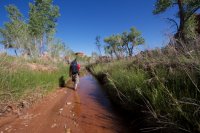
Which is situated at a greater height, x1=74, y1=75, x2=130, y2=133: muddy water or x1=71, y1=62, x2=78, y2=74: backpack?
x1=71, y1=62, x2=78, y2=74: backpack

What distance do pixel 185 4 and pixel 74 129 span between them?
15.2m

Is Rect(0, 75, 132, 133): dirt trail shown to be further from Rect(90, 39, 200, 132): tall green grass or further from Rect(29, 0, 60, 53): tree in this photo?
Rect(29, 0, 60, 53): tree

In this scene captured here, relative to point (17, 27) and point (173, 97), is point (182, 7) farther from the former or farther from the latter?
point (17, 27)

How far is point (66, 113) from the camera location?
5219mm

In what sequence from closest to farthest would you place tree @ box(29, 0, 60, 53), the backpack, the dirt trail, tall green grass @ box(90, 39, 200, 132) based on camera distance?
1. tall green grass @ box(90, 39, 200, 132)
2. the dirt trail
3. the backpack
4. tree @ box(29, 0, 60, 53)

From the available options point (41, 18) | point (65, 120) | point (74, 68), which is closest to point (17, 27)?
point (41, 18)

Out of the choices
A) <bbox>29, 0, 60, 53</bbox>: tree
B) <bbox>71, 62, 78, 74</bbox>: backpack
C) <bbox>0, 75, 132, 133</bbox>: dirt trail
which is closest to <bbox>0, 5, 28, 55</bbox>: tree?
<bbox>29, 0, 60, 53</bbox>: tree

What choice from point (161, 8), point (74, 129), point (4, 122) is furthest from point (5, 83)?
point (161, 8)

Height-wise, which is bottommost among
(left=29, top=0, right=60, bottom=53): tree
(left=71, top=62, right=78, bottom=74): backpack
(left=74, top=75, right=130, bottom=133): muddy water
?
(left=74, top=75, right=130, bottom=133): muddy water

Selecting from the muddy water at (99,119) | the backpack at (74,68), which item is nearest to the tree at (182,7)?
the backpack at (74,68)

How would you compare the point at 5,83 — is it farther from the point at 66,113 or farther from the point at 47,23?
the point at 47,23

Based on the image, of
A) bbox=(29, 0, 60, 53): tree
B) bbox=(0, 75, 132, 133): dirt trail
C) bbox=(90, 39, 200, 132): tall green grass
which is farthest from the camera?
bbox=(29, 0, 60, 53): tree

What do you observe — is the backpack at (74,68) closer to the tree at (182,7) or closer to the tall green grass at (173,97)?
the tall green grass at (173,97)

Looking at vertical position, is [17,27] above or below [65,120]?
above
